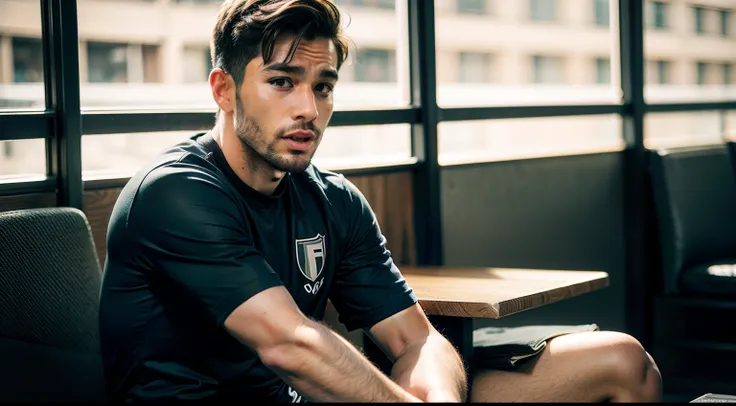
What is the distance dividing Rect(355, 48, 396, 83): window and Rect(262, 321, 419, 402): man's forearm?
1504mm

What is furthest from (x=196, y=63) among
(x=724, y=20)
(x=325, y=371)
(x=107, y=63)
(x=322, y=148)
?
(x=724, y=20)

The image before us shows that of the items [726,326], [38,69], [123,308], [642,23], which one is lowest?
[726,326]

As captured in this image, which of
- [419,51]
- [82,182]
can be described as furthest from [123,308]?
[419,51]

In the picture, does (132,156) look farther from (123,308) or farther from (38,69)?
(123,308)

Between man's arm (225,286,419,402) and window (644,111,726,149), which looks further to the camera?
window (644,111,726,149)

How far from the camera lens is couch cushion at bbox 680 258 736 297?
354 centimetres

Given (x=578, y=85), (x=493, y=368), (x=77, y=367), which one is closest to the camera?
(x=77, y=367)

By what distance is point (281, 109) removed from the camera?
6.20ft

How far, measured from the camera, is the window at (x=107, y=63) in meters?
2.26

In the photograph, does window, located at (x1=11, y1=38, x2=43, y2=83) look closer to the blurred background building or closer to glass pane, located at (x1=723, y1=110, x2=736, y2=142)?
the blurred background building

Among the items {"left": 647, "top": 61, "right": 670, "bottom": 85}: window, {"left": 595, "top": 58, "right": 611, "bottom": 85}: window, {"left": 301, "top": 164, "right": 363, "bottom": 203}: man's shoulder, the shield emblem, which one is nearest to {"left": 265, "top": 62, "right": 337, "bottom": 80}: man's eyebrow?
{"left": 301, "top": 164, "right": 363, "bottom": 203}: man's shoulder

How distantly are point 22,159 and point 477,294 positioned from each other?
1080 millimetres

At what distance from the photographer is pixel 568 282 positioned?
2334 mm

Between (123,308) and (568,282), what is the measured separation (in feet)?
3.69
